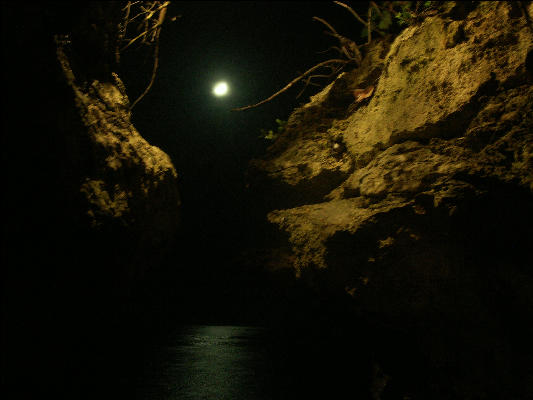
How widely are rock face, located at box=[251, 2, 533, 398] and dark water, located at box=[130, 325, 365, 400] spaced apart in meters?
1.93

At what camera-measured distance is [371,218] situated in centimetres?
387

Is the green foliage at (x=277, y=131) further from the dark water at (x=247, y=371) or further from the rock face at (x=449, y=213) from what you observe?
the dark water at (x=247, y=371)

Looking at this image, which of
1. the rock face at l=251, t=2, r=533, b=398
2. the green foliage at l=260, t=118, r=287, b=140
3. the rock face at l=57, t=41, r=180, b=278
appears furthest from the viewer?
the green foliage at l=260, t=118, r=287, b=140

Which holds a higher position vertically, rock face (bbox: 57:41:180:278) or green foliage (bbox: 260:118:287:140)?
green foliage (bbox: 260:118:287:140)

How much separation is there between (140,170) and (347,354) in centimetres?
476

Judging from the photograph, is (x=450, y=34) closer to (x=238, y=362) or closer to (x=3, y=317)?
(x=3, y=317)

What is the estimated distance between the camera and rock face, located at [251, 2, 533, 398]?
3.37 m

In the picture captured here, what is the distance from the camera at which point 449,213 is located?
3457 mm

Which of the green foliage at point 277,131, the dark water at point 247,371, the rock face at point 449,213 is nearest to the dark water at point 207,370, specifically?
the dark water at point 247,371

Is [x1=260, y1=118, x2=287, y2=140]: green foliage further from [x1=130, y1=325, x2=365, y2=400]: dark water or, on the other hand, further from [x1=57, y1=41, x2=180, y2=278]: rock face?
[x1=130, y1=325, x2=365, y2=400]: dark water

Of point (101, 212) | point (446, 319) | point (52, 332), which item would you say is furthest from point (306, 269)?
point (52, 332)

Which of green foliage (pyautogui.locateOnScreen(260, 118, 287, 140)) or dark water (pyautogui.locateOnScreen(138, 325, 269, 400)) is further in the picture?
green foliage (pyautogui.locateOnScreen(260, 118, 287, 140))

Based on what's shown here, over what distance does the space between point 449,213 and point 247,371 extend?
5.02 m

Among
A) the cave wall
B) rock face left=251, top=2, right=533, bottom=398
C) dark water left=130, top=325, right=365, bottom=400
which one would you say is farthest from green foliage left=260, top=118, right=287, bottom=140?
dark water left=130, top=325, right=365, bottom=400
